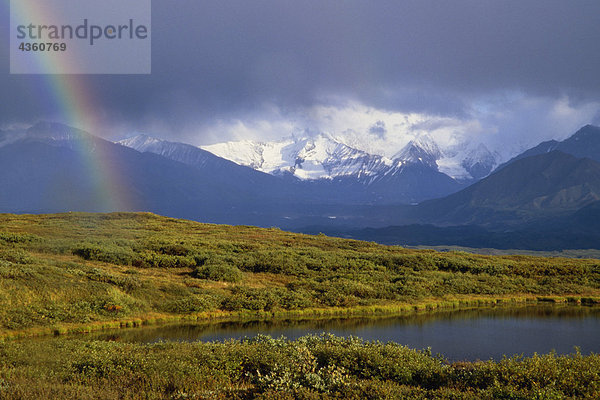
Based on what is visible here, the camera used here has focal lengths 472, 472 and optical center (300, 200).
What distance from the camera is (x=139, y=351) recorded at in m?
21.2

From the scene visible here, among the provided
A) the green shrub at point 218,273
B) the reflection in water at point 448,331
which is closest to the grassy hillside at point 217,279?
the green shrub at point 218,273

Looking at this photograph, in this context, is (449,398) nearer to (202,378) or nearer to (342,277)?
(202,378)

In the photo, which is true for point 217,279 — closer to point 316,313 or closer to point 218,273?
point 218,273

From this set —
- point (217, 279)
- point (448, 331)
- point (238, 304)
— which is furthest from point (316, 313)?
point (217, 279)

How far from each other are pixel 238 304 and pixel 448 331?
17.0 meters

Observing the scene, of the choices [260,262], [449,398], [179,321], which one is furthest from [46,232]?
[449,398]

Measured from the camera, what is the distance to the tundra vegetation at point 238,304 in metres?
15.3

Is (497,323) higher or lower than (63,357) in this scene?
lower

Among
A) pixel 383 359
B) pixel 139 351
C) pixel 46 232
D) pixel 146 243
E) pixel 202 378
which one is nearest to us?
pixel 202 378

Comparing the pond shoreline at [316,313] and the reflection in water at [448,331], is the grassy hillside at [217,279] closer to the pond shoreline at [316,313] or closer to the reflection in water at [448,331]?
the pond shoreline at [316,313]

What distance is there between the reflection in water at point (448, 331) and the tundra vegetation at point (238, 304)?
3.42 metres

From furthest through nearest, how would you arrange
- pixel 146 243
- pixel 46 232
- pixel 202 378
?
pixel 46 232 < pixel 146 243 < pixel 202 378

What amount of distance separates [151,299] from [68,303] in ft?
21.2

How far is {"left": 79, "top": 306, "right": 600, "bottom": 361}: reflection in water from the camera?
29.4 metres
